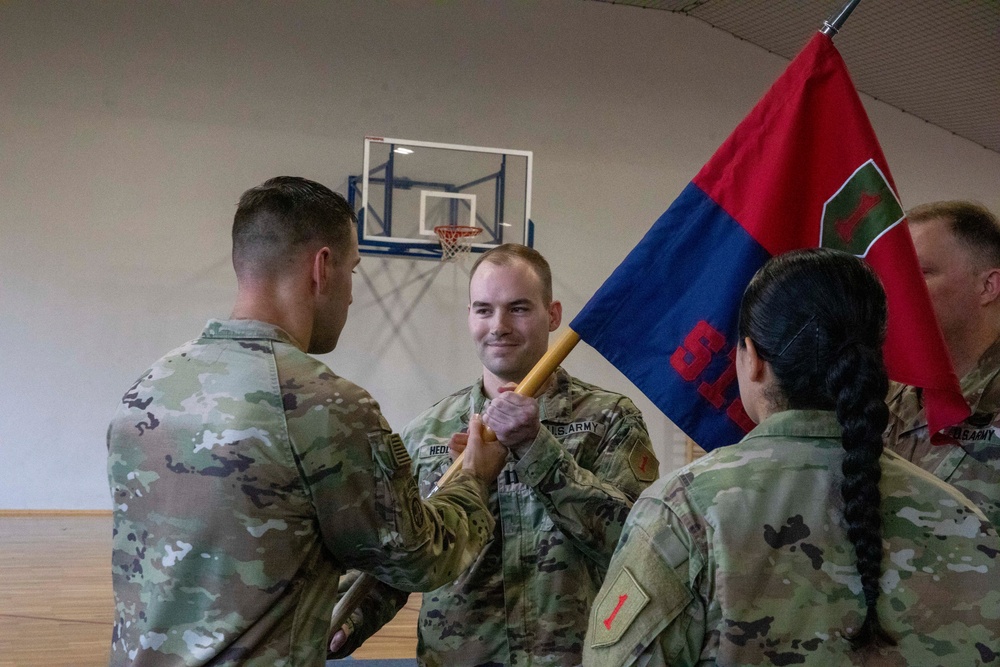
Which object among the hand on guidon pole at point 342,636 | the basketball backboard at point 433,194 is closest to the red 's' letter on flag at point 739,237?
the hand on guidon pole at point 342,636

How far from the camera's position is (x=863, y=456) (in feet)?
4.20

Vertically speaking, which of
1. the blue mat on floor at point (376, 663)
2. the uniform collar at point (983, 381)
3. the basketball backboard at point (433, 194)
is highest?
the basketball backboard at point (433, 194)

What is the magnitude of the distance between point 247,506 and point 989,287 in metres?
1.78

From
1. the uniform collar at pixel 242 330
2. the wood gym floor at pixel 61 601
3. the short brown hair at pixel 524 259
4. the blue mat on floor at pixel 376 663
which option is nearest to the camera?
the uniform collar at pixel 242 330

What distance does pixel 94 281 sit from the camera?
8516 mm

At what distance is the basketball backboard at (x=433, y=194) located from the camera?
8.67 meters

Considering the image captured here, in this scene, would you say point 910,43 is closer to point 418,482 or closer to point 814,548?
point 418,482

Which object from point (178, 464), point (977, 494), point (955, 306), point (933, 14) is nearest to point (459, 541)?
point (178, 464)

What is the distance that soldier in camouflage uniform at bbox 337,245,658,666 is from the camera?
2.04 meters

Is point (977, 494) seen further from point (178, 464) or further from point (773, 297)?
point (178, 464)

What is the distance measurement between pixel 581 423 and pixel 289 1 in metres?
7.88

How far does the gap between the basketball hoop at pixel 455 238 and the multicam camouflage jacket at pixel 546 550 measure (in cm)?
647

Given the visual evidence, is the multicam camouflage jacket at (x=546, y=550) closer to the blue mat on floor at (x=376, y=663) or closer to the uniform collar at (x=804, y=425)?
the uniform collar at (x=804, y=425)

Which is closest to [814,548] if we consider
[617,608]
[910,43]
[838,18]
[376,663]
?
[617,608]
